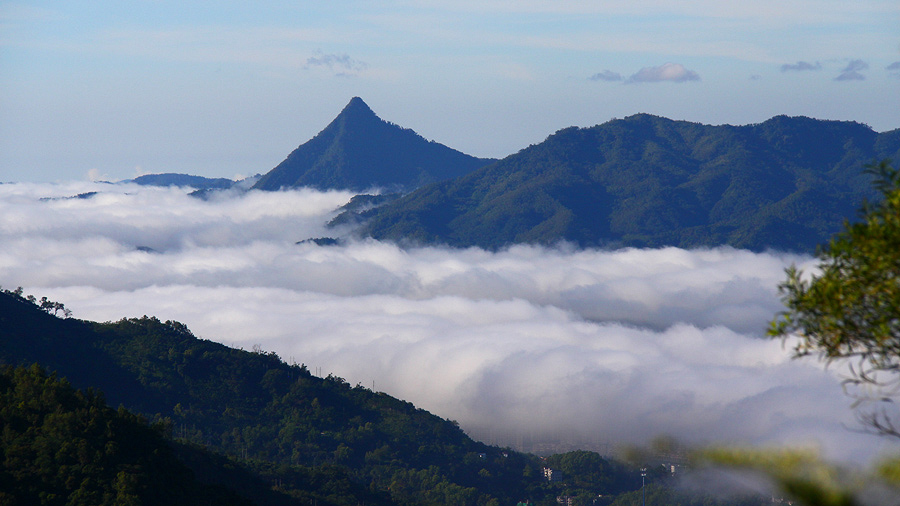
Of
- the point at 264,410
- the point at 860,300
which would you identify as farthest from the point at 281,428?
the point at 860,300

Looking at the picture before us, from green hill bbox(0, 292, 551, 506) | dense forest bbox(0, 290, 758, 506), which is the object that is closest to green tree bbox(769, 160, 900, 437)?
dense forest bbox(0, 290, 758, 506)

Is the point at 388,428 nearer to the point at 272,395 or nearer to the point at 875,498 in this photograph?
the point at 272,395

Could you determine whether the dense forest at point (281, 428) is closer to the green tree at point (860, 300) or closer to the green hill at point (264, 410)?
Answer: the green hill at point (264, 410)

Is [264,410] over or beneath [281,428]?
over

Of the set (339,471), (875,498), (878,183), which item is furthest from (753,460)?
(339,471)

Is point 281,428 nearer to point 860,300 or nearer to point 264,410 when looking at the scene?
point 264,410

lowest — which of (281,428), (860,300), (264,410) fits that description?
(860,300)

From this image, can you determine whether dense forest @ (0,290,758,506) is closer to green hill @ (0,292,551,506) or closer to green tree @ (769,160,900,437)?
green hill @ (0,292,551,506)
